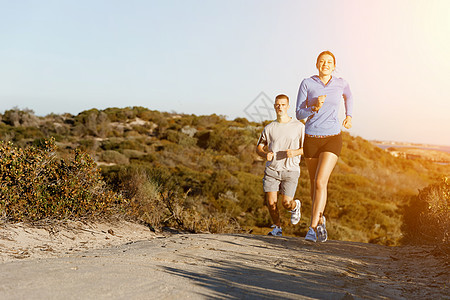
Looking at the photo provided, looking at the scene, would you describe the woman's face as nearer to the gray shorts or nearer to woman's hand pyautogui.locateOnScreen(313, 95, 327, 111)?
woman's hand pyautogui.locateOnScreen(313, 95, 327, 111)

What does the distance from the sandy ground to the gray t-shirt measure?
1.15m

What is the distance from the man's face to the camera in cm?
630

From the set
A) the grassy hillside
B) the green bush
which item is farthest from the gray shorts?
the green bush

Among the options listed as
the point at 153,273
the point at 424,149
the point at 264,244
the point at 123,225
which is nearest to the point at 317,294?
the point at 153,273

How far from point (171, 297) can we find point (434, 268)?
362cm

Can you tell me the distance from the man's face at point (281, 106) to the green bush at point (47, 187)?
3115mm

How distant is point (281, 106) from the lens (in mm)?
6312

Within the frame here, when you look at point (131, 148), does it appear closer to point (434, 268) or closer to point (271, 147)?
point (271, 147)

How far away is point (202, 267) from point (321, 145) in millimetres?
2673

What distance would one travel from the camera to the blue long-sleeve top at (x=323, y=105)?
6016mm

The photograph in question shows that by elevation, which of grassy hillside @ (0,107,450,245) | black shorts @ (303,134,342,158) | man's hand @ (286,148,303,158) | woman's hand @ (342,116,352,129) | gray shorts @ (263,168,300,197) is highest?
woman's hand @ (342,116,352,129)

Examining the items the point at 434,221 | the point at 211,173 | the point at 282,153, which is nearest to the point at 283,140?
the point at 282,153

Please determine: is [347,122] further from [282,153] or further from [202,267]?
[202,267]

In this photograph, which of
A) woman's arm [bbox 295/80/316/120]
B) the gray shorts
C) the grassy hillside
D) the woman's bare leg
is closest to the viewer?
the woman's bare leg
